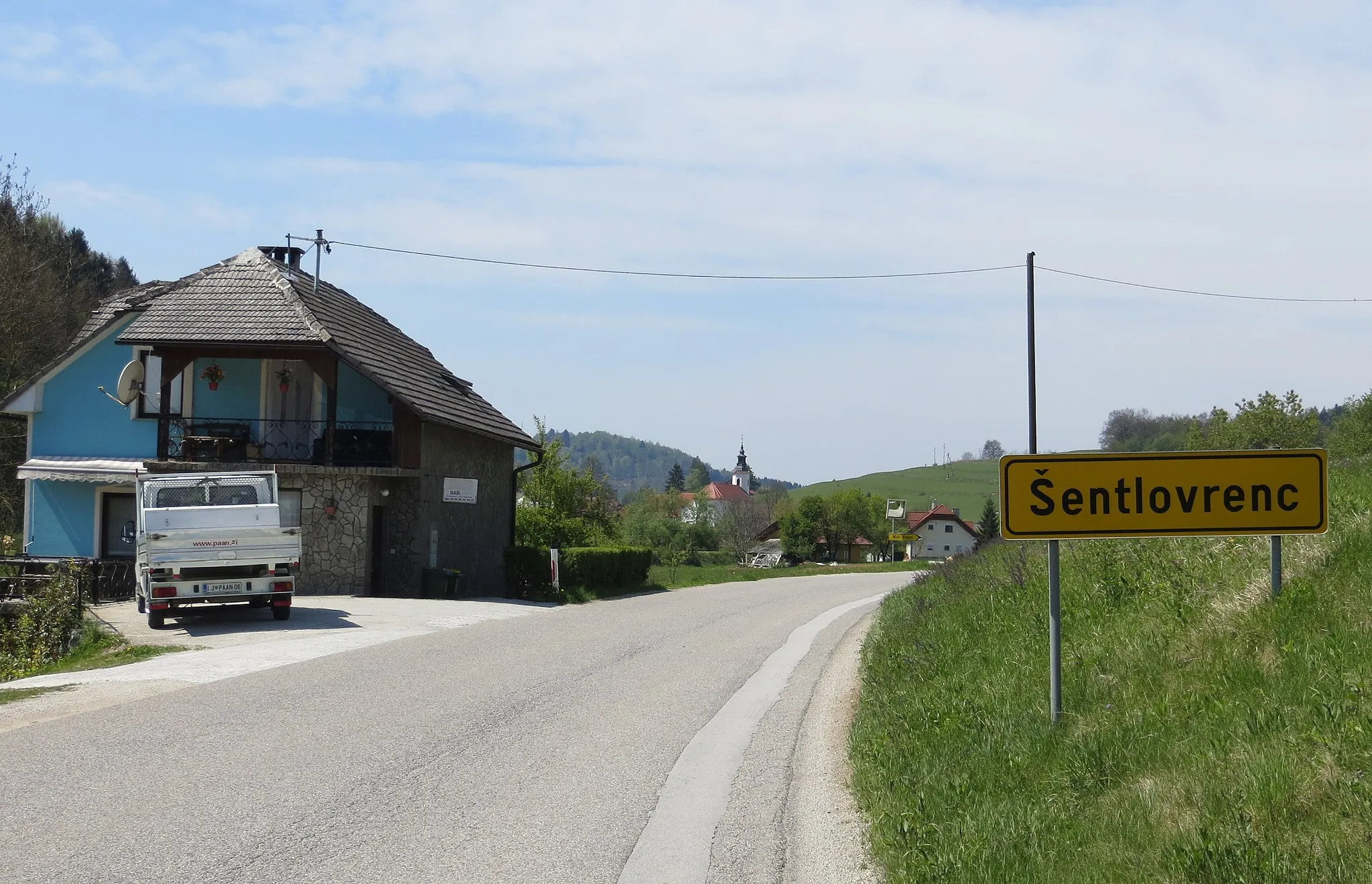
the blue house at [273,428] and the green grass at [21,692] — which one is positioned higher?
the blue house at [273,428]

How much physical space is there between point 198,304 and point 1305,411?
63.0 meters

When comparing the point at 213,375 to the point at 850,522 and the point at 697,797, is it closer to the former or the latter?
the point at 697,797

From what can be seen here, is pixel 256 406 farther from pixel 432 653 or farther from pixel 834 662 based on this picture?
pixel 834 662

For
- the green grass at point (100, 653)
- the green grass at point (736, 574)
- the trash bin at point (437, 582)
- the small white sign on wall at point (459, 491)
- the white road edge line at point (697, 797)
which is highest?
the small white sign on wall at point (459, 491)

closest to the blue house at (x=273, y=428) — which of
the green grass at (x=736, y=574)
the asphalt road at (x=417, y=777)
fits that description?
the green grass at (x=736, y=574)

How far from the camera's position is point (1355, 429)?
139ft

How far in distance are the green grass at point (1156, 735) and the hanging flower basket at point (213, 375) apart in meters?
21.0

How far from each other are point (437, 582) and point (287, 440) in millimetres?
5129

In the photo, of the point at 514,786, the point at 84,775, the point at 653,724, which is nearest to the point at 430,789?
the point at 514,786

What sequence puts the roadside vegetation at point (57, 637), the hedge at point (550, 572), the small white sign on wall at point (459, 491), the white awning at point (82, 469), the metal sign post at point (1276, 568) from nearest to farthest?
the metal sign post at point (1276, 568) < the roadside vegetation at point (57, 637) < the white awning at point (82, 469) < the small white sign on wall at point (459, 491) < the hedge at point (550, 572)

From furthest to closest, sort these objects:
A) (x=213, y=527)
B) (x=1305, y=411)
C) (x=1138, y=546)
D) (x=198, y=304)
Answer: (x=1305, y=411) < (x=198, y=304) < (x=213, y=527) < (x=1138, y=546)

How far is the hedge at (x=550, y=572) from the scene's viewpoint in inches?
1137

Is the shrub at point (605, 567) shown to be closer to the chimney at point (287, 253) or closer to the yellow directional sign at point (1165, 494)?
the chimney at point (287, 253)

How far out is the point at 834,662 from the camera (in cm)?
1589
